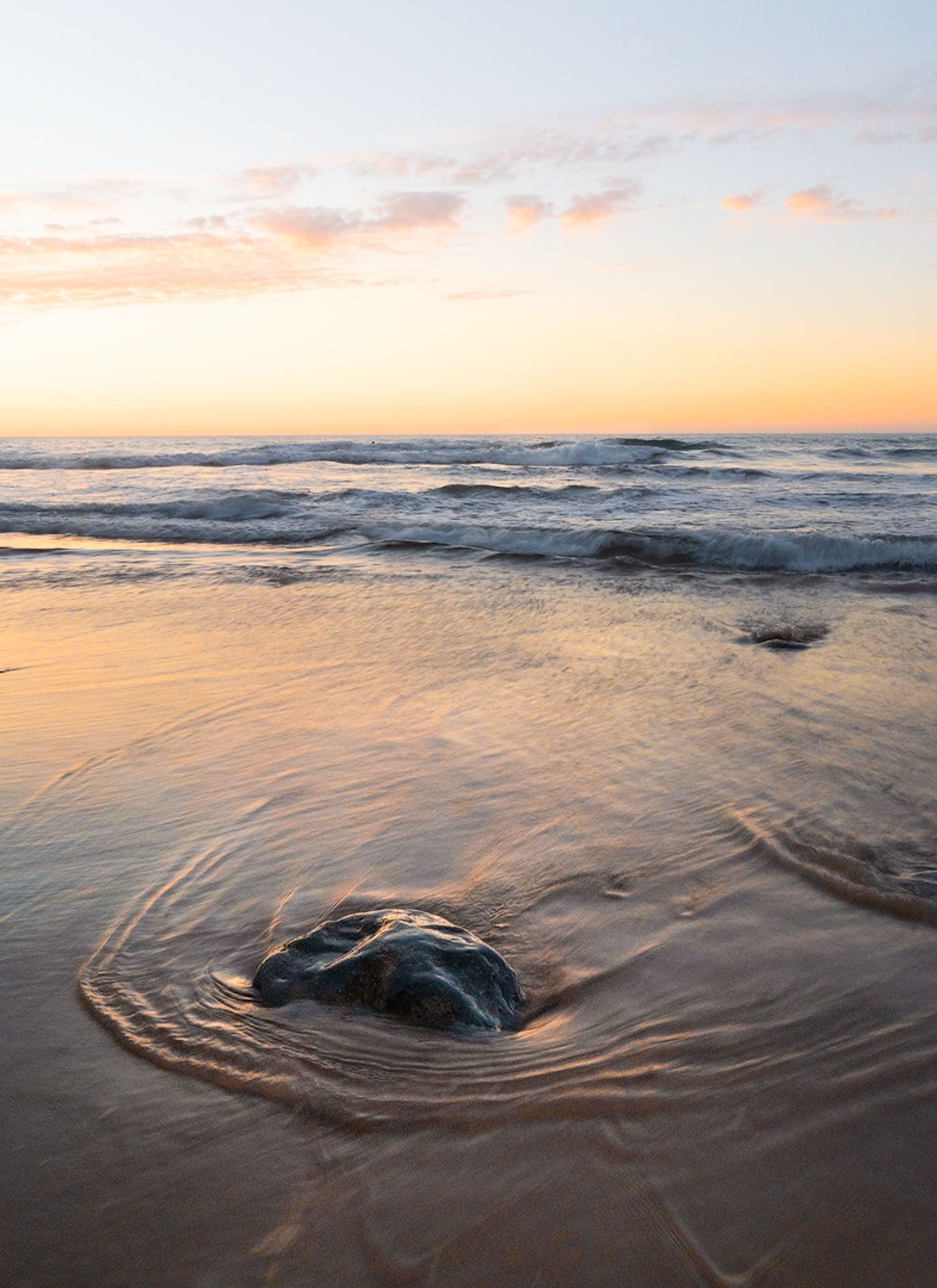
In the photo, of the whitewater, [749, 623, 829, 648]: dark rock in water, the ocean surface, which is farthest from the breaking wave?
the ocean surface

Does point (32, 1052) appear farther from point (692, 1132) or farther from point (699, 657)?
point (699, 657)

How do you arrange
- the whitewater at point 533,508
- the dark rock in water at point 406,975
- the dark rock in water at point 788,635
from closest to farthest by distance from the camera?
the dark rock in water at point 406,975 < the dark rock in water at point 788,635 < the whitewater at point 533,508

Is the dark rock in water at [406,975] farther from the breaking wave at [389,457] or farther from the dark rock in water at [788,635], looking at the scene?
the breaking wave at [389,457]

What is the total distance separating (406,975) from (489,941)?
367 millimetres

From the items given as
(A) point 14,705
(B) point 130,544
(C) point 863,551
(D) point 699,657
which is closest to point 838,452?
(C) point 863,551

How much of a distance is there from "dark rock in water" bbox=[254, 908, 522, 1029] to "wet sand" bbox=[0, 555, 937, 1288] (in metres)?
0.07

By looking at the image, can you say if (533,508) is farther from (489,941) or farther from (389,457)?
(389,457)

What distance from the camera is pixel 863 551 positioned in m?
10.3

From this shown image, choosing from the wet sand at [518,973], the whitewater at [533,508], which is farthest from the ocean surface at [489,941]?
the whitewater at [533,508]

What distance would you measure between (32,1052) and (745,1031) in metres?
1.58

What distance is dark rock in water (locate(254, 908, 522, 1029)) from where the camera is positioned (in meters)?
1.95

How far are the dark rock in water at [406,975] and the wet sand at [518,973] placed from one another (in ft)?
0.22

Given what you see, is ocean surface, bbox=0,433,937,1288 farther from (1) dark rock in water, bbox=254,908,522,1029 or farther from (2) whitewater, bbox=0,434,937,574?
(2) whitewater, bbox=0,434,937,574

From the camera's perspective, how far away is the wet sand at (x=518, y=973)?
142 cm
